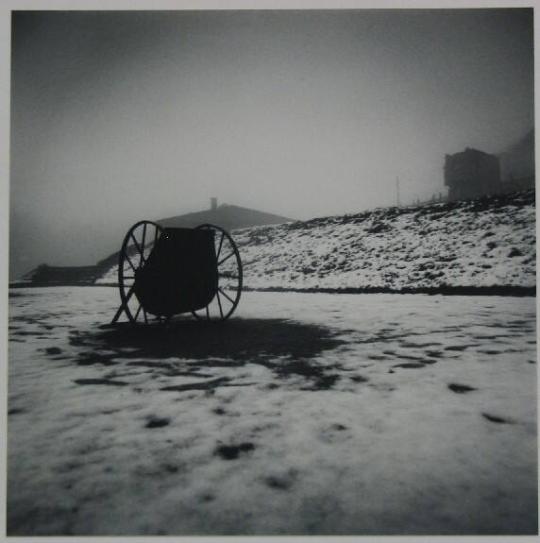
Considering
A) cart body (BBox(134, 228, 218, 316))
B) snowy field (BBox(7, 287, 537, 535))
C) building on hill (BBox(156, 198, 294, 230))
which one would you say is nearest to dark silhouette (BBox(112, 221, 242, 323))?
cart body (BBox(134, 228, 218, 316))

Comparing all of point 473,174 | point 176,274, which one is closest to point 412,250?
point 176,274

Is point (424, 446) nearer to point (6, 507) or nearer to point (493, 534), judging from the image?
point (493, 534)

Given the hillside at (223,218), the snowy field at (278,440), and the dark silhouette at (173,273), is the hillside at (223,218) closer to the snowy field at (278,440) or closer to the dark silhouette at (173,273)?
the dark silhouette at (173,273)

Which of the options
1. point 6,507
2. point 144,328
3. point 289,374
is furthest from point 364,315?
point 6,507

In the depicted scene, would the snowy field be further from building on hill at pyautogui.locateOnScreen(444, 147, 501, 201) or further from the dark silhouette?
building on hill at pyautogui.locateOnScreen(444, 147, 501, 201)

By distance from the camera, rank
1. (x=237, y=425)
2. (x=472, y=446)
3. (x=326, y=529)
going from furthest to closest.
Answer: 1. (x=237, y=425)
2. (x=472, y=446)
3. (x=326, y=529)

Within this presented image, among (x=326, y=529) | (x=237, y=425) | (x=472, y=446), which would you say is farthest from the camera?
(x=237, y=425)
